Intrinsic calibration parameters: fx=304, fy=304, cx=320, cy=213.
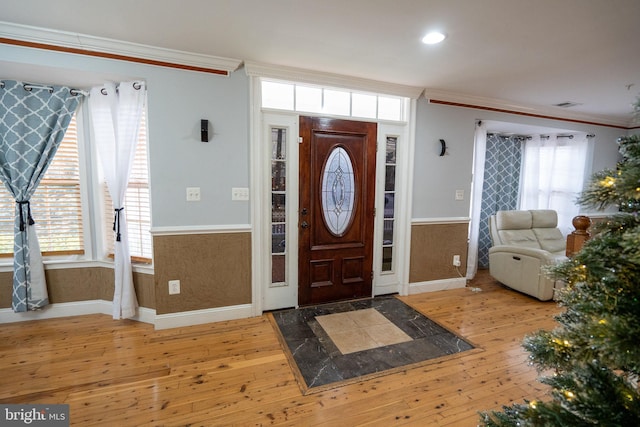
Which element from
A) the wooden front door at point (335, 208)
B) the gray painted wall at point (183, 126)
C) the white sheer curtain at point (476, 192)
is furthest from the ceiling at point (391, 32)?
the white sheer curtain at point (476, 192)

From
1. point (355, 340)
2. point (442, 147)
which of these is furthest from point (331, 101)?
point (355, 340)

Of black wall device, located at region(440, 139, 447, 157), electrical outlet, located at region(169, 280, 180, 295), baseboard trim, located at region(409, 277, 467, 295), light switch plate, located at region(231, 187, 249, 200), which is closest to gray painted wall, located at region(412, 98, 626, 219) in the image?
black wall device, located at region(440, 139, 447, 157)

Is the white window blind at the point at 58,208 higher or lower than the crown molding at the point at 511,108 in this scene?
lower

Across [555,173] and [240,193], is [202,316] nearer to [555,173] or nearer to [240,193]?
[240,193]

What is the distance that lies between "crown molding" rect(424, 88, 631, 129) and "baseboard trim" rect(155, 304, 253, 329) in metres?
3.05

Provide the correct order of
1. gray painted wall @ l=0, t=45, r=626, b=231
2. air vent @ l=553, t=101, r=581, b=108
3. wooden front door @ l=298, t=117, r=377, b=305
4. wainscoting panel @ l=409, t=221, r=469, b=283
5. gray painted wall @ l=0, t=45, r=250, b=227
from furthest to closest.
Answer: air vent @ l=553, t=101, r=581, b=108 → wainscoting panel @ l=409, t=221, r=469, b=283 → wooden front door @ l=298, t=117, r=377, b=305 → gray painted wall @ l=0, t=45, r=250, b=227 → gray painted wall @ l=0, t=45, r=626, b=231

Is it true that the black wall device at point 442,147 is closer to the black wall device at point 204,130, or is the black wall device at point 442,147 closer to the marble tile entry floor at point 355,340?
the marble tile entry floor at point 355,340

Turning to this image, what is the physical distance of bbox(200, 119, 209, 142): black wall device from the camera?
266 centimetres

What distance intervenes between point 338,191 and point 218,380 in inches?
80.3

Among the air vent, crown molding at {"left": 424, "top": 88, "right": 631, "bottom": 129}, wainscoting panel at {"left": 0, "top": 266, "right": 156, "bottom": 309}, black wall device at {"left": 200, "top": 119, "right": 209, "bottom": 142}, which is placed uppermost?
the air vent

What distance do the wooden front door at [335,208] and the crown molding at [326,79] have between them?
355 mm

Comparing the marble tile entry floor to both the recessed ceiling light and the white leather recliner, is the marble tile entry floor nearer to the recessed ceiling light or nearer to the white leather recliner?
the white leather recliner

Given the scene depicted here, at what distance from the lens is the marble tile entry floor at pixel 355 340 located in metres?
2.21

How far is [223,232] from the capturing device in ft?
9.39
